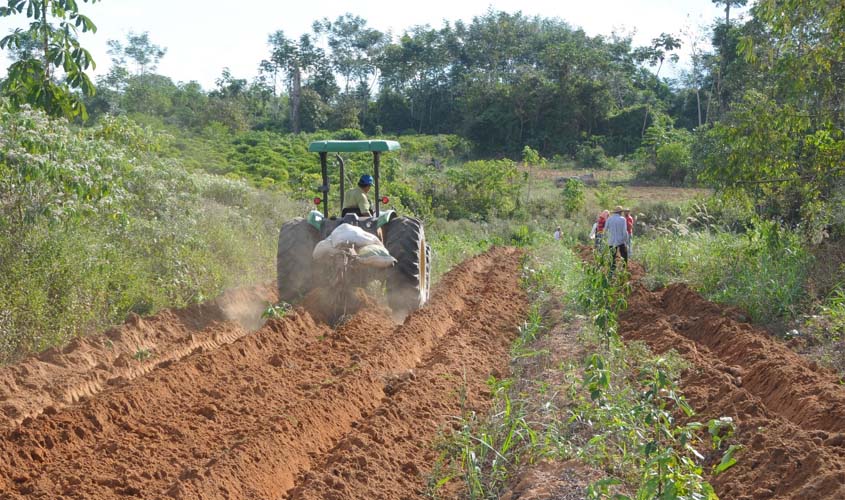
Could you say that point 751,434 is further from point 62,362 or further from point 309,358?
point 62,362

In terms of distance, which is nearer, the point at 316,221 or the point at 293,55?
the point at 316,221

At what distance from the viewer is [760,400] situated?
6355mm

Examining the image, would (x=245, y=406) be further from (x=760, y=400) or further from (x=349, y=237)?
(x=760, y=400)

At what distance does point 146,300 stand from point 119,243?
104 centimetres

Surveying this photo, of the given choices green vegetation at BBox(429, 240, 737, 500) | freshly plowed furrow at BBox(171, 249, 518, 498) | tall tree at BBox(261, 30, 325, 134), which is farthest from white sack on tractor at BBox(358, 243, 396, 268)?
tall tree at BBox(261, 30, 325, 134)

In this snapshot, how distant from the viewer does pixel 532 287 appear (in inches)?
544

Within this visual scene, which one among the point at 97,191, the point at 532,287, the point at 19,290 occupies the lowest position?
the point at 532,287

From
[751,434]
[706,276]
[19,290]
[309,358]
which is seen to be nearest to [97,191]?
[19,290]

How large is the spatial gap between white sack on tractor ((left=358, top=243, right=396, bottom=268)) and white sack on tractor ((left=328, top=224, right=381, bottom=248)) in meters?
0.08

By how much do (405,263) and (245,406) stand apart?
3912 millimetres

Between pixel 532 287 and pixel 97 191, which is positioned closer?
pixel 97 191

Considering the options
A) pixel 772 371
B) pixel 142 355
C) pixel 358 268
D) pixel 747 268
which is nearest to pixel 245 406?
pixel 142 355

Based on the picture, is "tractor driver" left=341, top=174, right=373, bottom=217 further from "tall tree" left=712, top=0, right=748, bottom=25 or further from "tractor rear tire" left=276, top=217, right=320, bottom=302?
"tall tree" left=712, top=0, right=748, bottom=25

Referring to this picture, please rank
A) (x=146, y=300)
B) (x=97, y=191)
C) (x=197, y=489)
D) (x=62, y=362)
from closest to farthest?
(x=197, y=489) < (x=62, y=362) < (x=97, y=191) < (x=146, y=300)
